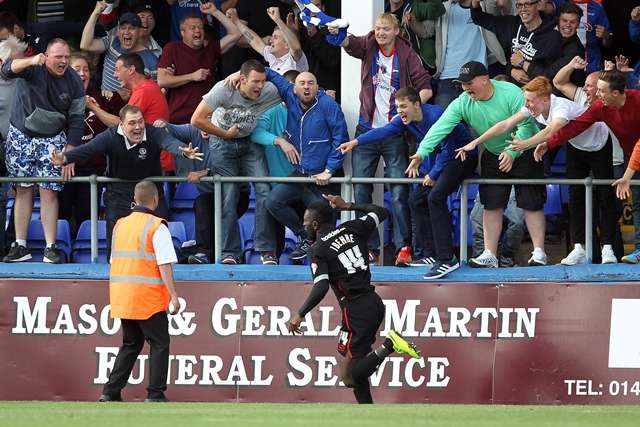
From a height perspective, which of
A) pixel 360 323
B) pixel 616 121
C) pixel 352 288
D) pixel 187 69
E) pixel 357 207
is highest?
pixel 187 69

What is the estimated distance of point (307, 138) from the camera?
1403cm

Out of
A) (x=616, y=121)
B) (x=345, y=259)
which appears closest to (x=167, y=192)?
(x=345, y=259)

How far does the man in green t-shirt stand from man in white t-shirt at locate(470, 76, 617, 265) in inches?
8.2

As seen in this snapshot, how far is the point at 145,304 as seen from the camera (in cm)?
1231

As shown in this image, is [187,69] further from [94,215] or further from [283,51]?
[94,215]

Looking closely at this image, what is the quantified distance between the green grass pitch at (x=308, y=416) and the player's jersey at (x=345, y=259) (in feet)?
4.66

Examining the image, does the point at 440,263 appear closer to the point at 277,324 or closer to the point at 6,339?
the point at 277,324

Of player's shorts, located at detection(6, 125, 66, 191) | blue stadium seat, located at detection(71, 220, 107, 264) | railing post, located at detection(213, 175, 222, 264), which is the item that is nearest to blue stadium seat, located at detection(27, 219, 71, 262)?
blue stadium seat, located at detection(71, 220, 107, 264)

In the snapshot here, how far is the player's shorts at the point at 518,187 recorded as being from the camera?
1364 centimetres

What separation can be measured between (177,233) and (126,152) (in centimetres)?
122

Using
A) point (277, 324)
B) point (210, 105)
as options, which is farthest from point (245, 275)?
point (210, 105)

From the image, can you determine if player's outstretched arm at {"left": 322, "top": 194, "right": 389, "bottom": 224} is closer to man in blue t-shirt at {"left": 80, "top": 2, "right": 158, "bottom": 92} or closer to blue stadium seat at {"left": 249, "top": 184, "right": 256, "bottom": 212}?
Answer: blue stadium seat at {"left": 249, "top": 184, "right": 256, "bottom": 212}

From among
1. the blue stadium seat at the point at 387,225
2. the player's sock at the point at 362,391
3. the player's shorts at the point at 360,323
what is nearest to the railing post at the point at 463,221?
the blue stadium seat at the point at 387,225

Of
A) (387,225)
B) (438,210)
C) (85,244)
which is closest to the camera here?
(438,210)
